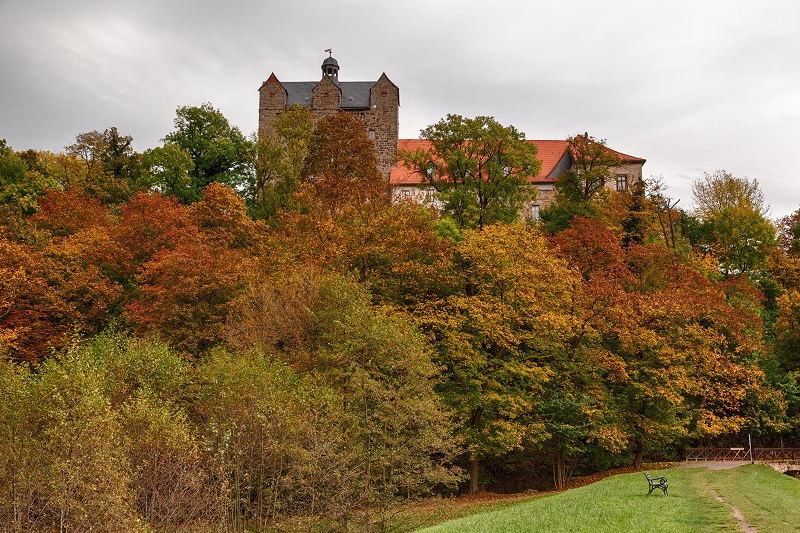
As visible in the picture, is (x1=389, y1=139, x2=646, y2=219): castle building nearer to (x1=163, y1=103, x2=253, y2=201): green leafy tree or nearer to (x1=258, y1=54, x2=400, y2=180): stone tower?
(x1=258, y1=54, x2=400, y2=180): stone tower

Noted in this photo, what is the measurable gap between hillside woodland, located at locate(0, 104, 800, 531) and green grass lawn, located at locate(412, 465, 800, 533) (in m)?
4.71

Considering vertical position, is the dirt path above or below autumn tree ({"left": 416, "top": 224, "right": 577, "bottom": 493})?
below

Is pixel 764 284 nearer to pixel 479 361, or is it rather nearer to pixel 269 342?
pixel 479 361

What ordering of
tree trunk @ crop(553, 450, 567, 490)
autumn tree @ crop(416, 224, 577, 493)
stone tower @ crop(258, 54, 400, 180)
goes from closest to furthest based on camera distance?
1. autumn tree @ crop(416, 224, 577, 493)
2. tree trunk @ crop(553, 450, 567, 490)
3. stone tower @ crop(258, 54, 400, 180)

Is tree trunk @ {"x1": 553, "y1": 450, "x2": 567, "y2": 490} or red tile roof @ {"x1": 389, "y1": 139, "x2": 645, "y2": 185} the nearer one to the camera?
tree trunk @ {"x1": 553, "y1": 450, "x2": 567, "y2": 490}

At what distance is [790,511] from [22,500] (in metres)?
19.8

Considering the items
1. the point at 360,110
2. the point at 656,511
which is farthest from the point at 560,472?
the point at 360,110

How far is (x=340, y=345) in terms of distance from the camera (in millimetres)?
23016

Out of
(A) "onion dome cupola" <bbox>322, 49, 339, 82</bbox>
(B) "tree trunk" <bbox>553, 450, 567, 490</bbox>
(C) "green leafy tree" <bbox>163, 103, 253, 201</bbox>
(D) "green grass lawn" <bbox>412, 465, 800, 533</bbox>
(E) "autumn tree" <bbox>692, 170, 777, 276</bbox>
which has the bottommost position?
(B) "tree trunk" <bbox>553, 450, 567, 490</bbox>

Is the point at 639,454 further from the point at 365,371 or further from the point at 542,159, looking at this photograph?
the point at 542,159

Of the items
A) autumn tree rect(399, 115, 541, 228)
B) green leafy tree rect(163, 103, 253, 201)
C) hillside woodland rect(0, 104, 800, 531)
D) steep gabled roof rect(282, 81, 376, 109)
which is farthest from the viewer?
steep gabled roof rect(282, 81, 376, 109)

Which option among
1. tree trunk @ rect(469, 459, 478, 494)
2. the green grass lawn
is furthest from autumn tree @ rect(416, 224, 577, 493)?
the green grass lawn

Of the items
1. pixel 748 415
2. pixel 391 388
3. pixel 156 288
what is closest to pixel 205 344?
pixel 156 288

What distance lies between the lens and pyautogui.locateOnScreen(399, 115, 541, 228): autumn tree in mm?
38094
